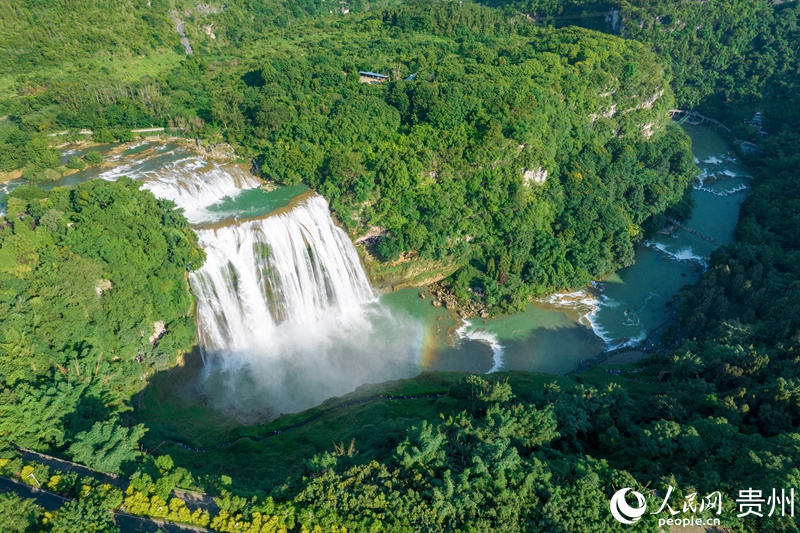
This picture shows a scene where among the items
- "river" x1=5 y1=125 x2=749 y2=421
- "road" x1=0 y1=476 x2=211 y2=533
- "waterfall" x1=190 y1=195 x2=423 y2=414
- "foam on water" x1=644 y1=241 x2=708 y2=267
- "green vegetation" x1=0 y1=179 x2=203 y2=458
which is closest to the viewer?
"road" x1=0 y1=476 x2=211 y2=533

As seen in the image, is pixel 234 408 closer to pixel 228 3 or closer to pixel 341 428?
pixel 341 428

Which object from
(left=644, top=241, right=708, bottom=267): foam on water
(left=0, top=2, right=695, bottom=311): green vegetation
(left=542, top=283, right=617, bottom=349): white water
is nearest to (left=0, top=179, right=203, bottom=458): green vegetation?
(left=0, top=2, right=695, bottom=311): green vegetation

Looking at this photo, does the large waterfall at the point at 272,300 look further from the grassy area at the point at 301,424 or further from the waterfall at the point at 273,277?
the grassy area at the point at 301,424

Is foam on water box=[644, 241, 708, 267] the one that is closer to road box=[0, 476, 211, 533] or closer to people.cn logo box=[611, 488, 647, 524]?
people.cn logo box=[611, 488, 647, 524]

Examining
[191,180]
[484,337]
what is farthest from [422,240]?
[191,180]

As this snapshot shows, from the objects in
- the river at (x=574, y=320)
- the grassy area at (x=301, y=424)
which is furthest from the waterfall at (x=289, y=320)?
the grassy area at (x=301, y=424)

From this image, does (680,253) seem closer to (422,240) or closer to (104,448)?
(422,240)

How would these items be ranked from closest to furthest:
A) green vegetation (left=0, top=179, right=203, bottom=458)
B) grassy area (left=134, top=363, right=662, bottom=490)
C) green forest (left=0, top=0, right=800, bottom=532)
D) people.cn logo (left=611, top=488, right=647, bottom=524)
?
1. people.cn logo (left=611, top=488, right=647, bottom=524)
2. green forest (left=0, top=0, right=800, bottom=532)
3. green vegetation (left=0, top=179, right=203, bottom=458)
4. grassy area (left=134, top=363, right=662, bottom=490)
